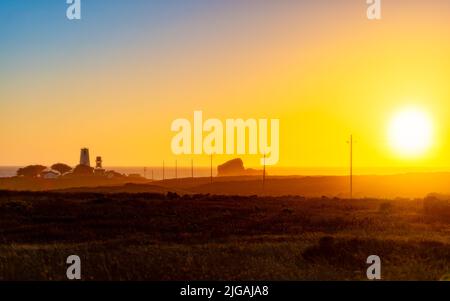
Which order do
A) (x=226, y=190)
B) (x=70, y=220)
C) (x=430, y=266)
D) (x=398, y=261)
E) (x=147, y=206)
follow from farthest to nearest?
(x=226, y=190) → (x=147, y=206) → (x=70, y=220) → (x=398, y=261) → (x=430, y=266)

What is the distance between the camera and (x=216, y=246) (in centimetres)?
2502

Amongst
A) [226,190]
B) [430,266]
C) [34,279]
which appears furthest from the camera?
[226,190]

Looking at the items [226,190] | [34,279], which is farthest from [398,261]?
[226,190]

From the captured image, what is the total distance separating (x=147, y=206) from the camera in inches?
2224

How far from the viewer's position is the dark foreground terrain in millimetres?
17812

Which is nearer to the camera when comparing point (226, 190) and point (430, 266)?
point (430, 266)

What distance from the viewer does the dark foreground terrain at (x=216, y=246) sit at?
17812 millimetres
